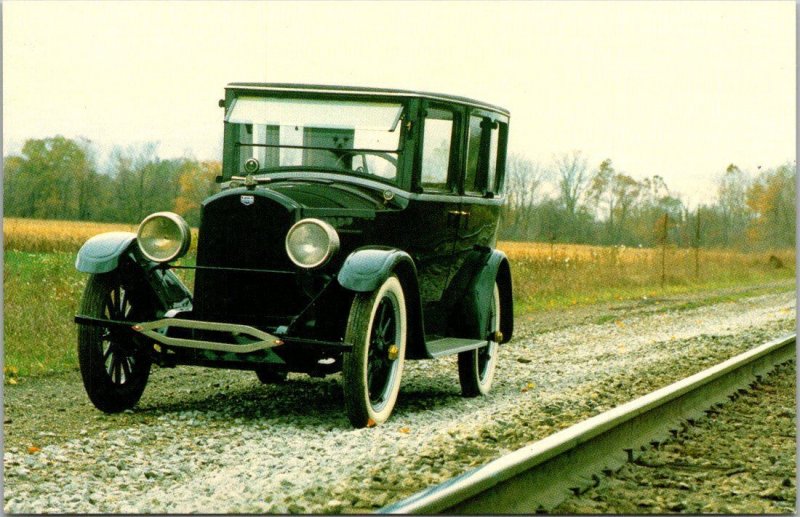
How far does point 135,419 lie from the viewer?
20.2 feet

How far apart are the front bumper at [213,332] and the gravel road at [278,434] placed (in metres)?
0.46

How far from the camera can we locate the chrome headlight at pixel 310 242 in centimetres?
598

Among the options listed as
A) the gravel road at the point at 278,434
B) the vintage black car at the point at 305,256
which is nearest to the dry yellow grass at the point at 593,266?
the gravel road at the point at 278,434

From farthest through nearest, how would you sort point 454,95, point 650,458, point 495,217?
1. point 495,217
2. point 454,95
3. point 650,458

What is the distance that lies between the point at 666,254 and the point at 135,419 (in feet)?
61.3

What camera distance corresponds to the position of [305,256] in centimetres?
602

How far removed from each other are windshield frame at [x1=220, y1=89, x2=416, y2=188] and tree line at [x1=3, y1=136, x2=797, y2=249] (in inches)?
22.2

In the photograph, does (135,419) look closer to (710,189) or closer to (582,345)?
(582,345)

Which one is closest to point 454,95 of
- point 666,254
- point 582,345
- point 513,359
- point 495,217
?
point 495,217

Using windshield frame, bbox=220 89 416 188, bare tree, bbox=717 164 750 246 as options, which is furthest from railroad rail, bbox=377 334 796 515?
bare tree, bbox=717 164 750 246

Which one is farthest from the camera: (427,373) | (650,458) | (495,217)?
(427,373)

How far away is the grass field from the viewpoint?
30.0 ft

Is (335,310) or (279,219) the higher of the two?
(279,219)

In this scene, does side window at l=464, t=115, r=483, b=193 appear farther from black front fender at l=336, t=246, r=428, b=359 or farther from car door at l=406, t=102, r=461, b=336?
black front fender at l=336, t=246, r=428, b=359
